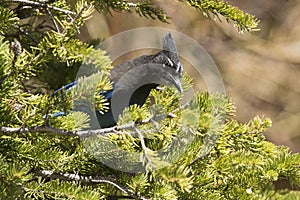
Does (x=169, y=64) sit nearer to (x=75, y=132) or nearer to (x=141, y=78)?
(x=141, y=78)

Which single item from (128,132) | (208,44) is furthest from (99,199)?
(208,44)

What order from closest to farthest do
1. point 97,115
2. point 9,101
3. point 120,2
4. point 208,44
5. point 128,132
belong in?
point 128,132 < point 9,101 < point 97,115 < point 120,2 < point 208,44

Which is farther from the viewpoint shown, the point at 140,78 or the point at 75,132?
the point at 140,78

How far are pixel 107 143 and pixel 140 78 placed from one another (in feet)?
0.75

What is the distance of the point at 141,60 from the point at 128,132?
1.11 feet

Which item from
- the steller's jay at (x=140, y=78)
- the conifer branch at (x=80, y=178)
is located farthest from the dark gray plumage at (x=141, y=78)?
the conifer branch at (x=80, y=178)

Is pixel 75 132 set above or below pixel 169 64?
below

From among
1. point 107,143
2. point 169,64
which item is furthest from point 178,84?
point 107,143

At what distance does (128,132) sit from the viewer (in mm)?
1041

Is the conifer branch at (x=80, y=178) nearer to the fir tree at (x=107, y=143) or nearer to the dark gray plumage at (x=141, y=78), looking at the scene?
the fir tree at (x=107, y=143)

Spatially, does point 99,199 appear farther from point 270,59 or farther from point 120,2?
point 270,59

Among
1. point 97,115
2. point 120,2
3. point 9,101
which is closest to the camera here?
point 9,101

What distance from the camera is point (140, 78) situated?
1.31 metres

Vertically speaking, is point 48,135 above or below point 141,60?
below
